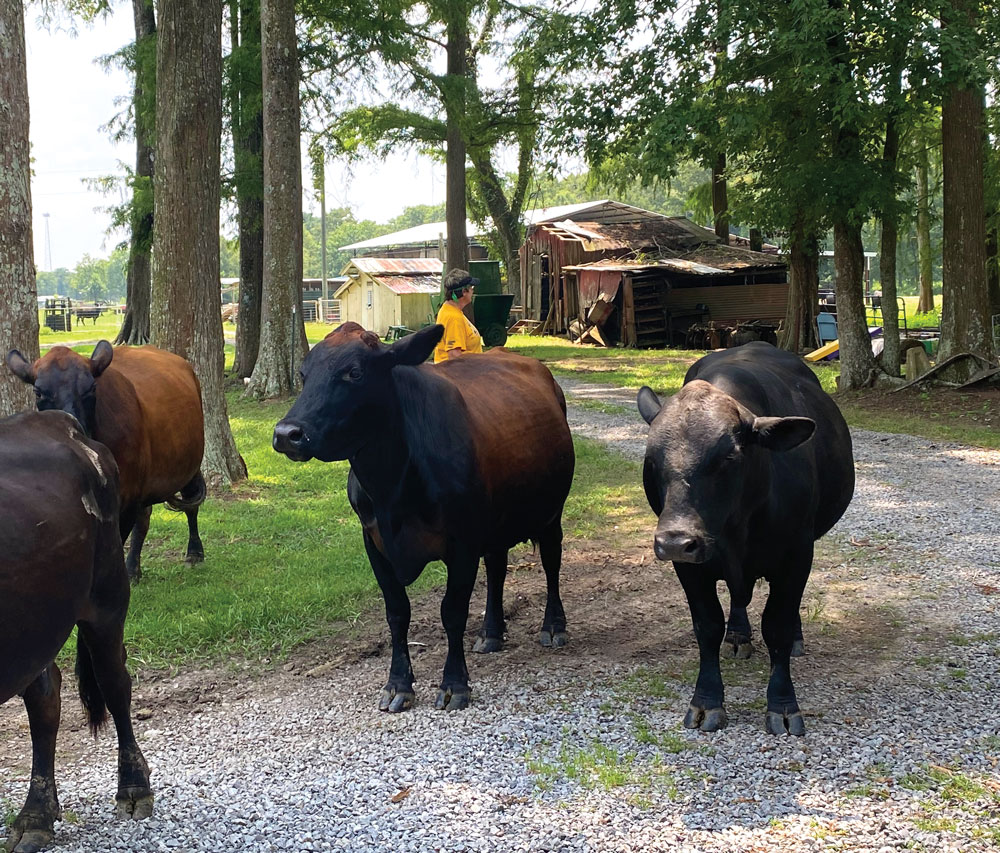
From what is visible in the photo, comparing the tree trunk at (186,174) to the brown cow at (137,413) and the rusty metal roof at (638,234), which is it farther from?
the rusty metal roof at (638,234)

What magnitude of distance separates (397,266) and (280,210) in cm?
3493

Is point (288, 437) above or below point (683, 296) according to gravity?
below

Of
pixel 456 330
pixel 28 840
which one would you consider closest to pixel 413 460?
pixel 28 840

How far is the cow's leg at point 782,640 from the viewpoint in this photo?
4898 millimetres

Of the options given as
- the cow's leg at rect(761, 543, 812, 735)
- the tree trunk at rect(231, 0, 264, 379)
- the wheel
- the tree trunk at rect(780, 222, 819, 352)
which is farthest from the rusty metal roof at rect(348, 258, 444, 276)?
the cow's leg at rect(761, 543, 812, 735)

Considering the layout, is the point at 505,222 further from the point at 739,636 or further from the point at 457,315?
the point at 739,636

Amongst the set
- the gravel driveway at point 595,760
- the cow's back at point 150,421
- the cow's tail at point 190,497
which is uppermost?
the cow's back at point 150,421

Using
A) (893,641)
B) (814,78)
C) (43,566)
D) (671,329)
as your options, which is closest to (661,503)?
(893,641)

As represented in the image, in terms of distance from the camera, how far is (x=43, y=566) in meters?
3.64

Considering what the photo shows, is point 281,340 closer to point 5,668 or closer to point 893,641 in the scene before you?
point 893,641

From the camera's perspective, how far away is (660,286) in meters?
32.9

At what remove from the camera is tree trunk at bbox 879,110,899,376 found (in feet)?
54.7

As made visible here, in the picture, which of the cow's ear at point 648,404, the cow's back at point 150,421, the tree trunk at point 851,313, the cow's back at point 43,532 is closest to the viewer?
the cow's back at point 43,532

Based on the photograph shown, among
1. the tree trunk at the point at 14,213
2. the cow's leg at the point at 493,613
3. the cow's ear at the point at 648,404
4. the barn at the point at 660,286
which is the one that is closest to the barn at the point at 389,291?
the barn at the point at 660,286
